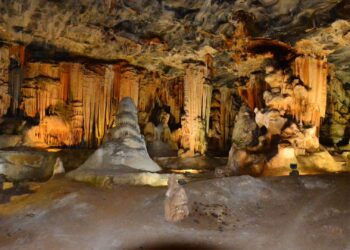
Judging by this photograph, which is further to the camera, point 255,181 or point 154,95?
point 154,95

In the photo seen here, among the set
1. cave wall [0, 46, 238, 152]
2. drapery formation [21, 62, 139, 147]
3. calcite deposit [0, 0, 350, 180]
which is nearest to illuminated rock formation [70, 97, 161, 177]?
calcite deposit [0, 0, 350, 180]

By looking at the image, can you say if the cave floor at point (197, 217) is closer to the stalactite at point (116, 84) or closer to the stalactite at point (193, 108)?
the stalactite at point (193, 108)

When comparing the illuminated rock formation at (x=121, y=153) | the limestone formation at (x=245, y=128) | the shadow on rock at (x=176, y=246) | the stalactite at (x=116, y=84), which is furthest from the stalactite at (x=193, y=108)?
the shadow on rock at (x=176, y=246)

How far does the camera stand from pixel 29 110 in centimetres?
1912

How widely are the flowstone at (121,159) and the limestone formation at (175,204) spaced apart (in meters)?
3.26

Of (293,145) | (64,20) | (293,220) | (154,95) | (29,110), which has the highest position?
(64,20)

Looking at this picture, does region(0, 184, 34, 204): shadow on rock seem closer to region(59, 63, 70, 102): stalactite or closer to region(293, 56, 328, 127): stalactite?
region(59, 63, 70, 102): stalactite

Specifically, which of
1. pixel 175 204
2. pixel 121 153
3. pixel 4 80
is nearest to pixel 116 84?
pixel 4 80

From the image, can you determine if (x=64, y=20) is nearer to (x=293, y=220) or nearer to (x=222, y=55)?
(x=222, y=55)

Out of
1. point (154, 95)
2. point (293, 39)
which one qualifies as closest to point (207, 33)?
point (293, 39)

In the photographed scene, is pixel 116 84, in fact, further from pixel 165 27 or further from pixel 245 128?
pixel 245 128

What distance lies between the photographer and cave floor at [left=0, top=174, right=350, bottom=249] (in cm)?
633

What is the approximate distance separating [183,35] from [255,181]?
9691mm

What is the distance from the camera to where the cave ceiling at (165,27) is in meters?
12.8
